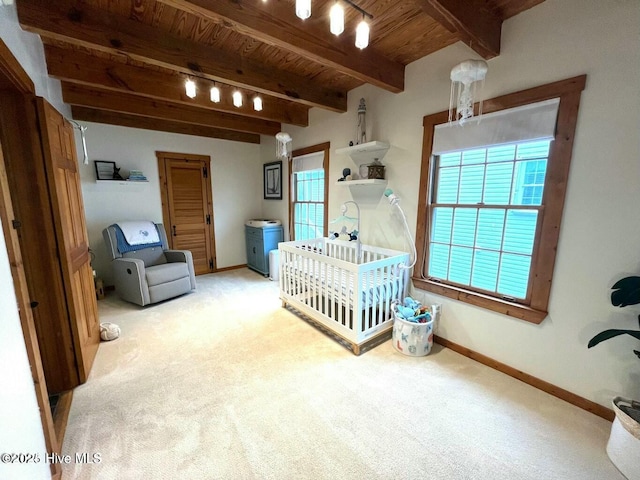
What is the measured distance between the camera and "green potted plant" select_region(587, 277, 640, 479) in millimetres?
1287

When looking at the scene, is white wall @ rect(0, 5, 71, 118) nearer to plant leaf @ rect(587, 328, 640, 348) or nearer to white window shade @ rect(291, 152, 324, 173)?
white window shade @ rect(291, 152, 324, 173)

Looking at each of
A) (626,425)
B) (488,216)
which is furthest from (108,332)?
(626,425)

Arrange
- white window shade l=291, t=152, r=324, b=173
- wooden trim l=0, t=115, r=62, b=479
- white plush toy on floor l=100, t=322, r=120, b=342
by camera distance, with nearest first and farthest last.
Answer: wooden trim l=0, t=115, r=62, b=479
white plush toy on floor l=100, t=322, r=120, b=342
white window shade l=291, t=152, r=324, b=173

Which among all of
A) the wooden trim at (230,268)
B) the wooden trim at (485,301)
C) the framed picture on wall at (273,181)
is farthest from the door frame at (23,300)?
the wooden trim at (230,268)

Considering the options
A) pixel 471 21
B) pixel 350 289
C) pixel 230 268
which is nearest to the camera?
pixel 471 21

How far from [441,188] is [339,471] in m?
2.15

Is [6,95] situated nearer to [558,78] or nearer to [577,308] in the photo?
[558,78]

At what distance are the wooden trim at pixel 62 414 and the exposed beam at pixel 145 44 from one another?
2.34 meters

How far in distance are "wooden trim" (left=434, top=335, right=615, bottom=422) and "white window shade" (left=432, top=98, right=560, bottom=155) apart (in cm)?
167

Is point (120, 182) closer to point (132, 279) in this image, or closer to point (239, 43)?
point (132, 279)

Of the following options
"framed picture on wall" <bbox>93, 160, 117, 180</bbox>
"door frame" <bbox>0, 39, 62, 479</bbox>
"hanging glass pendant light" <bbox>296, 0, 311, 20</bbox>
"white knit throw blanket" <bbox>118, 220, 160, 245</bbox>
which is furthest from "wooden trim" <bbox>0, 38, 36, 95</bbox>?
"framed picture on wall" <bbox>93, 160, 117, 180</bbox>

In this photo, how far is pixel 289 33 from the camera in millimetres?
1758

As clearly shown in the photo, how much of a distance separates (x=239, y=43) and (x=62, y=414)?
112 inches

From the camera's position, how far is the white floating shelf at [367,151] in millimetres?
2635
